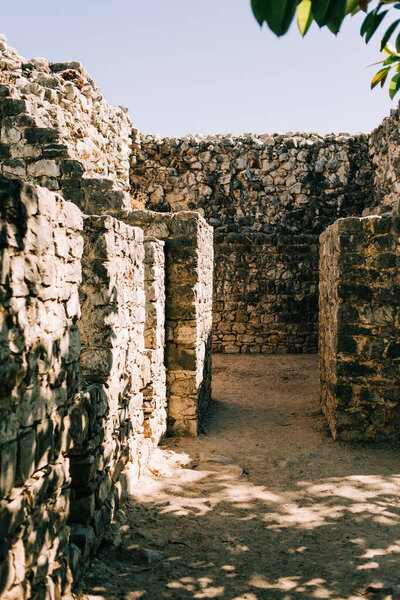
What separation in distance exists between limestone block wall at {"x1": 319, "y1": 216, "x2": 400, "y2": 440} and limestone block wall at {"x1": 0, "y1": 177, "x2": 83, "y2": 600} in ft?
11.8

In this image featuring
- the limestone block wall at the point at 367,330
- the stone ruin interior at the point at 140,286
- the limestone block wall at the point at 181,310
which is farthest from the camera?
the limestone block wall at the point at 181,310

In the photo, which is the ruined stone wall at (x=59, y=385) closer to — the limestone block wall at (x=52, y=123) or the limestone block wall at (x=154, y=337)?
the limestone block wall at (x=154, y=337)

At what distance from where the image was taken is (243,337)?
37.0 ft

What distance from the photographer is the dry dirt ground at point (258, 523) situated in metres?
2.89

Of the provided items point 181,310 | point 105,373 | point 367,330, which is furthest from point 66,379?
point 367,330

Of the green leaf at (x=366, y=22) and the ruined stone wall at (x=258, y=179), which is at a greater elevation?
the ruined stone wall at (x=258, y=179)

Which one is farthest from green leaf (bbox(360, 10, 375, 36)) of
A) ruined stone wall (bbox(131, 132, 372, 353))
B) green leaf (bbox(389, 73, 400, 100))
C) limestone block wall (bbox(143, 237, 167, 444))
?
ruined stone wall (bbox(131, 132, 372, 353))

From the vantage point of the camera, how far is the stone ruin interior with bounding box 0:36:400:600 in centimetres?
221

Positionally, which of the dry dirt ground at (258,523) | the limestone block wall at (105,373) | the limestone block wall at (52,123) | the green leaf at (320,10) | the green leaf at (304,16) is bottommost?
the dry dirt ground at (258,523)

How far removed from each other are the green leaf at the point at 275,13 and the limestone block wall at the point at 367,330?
4455mm

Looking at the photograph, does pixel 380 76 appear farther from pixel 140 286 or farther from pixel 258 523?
pixel 258 523

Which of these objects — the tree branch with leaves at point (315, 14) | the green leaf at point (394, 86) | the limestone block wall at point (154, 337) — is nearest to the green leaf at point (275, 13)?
the tree branch with leaves at point (315, 14)

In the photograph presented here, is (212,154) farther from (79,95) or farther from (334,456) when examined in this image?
(334,456)

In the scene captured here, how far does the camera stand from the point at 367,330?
5.45 m
